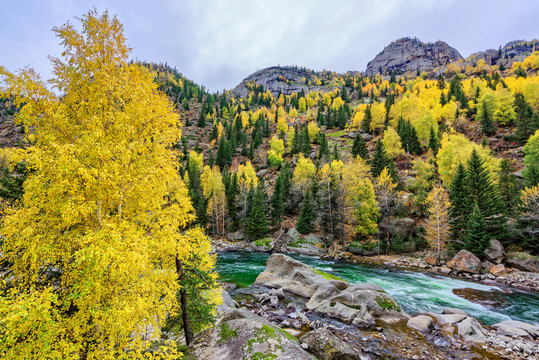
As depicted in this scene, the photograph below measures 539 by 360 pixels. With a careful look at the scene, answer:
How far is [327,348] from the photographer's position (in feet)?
29.2

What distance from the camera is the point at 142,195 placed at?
240 inches

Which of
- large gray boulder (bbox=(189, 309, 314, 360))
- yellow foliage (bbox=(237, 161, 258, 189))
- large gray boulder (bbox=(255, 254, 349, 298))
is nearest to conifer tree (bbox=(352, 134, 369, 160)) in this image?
yellow foliage (bbox=(237, 161, 258, 189))

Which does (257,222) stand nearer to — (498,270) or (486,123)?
(498,270)

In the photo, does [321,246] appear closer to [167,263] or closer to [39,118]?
[167,263]

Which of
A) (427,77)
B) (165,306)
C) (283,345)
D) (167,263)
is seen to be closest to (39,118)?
(167,263)

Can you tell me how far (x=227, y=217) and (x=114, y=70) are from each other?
52.6 metres

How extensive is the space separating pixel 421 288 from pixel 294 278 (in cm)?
1191

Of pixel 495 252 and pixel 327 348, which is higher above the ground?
pixel 327 348

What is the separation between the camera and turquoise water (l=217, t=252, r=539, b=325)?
15914 mm

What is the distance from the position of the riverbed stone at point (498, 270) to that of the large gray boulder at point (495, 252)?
4.28 ft

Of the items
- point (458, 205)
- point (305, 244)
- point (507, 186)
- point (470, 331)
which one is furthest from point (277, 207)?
point (470, 331)

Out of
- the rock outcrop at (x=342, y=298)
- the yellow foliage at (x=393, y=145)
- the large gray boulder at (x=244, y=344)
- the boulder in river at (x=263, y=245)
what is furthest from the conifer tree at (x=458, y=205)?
the large gray boulder at (x=244, y=344)

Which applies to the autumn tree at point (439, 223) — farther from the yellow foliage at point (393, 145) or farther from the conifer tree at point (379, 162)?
the yellow foliage at point (393, 145)

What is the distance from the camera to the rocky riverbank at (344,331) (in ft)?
24.1
